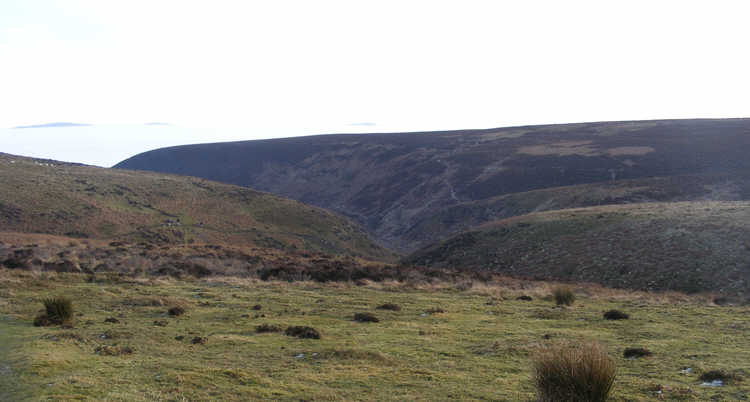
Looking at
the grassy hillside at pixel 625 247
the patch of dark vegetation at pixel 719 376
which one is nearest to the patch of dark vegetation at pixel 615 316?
the patch of dark vegetation at pixel 719 376

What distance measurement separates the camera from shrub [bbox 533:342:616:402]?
7.46 m

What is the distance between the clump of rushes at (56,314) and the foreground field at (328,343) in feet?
1.06

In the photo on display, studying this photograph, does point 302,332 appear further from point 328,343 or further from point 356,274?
point 356,274

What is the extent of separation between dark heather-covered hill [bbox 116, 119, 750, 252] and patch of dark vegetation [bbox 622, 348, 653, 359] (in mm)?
55725

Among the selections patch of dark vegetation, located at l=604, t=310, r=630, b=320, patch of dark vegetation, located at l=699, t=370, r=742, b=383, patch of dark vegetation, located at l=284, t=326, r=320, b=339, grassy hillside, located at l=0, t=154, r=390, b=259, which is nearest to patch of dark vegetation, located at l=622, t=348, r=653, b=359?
patch of dark vegetation, located at l=699, t=370, r=742, b=383

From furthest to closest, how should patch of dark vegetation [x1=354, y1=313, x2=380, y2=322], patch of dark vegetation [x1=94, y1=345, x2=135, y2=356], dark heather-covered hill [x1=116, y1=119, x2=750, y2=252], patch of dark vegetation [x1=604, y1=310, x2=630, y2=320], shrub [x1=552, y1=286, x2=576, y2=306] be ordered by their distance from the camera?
dark heather-covered hill [x1=116, y1=119, x2=750, y2=252], shrub [x1=552, y1=286, x2=576, y2=306], patch of dark vegetation [x1=604, y1=310, x2=630, y2=320], patch of dark vegetation [x1=354, y1=313, x2=380, y2=322], patch of dark vegetation [x1=94, y1=345, x2=135, y2=356]

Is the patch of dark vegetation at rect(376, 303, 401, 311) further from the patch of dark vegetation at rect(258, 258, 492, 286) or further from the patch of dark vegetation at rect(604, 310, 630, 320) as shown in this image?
the patch of dark vegetation at rect(258, 258, 492, 286)

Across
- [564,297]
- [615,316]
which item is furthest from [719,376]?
[564,297]

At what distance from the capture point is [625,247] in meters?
37.1

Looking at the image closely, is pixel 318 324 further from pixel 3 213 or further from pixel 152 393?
pixel 3 213

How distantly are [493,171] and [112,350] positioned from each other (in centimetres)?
9499

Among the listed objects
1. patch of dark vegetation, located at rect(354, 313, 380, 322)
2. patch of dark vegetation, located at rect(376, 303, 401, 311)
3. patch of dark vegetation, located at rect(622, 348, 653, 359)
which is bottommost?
patch of dark vegetation, located at rect(376, 303, 401, 311)

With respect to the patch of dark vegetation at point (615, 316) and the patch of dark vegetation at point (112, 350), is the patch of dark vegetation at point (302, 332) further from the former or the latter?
the patch of dark vegetation at point (615, 316)

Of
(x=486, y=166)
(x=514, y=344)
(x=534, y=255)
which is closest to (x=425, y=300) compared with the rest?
(x=514, y=344)
